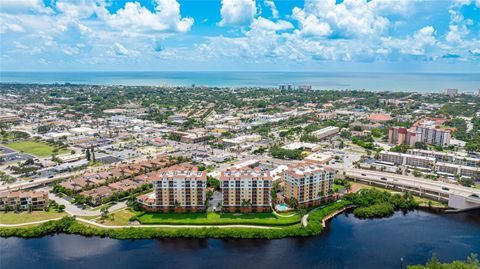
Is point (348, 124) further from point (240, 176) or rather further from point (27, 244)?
point (27, 244)

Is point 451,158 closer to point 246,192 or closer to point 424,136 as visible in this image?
point 424,136

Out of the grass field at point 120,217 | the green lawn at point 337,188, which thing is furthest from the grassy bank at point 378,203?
the grass field at point 120,217

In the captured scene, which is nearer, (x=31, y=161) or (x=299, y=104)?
(x=31, y=161)

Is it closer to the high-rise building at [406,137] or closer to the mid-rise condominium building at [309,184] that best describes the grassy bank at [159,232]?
the mid-rise condominium building at [309,184]

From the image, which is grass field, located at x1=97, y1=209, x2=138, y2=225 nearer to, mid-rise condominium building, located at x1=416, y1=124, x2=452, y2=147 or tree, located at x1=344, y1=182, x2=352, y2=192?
tree, located at x1=344, y1=182, x2=352, y2=192

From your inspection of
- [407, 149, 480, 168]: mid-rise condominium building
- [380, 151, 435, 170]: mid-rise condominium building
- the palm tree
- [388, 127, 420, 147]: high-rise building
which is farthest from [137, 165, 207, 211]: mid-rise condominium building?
[388, 127, 420, 147]: high-rise building

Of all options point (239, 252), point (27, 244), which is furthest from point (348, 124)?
point (27, 244)
